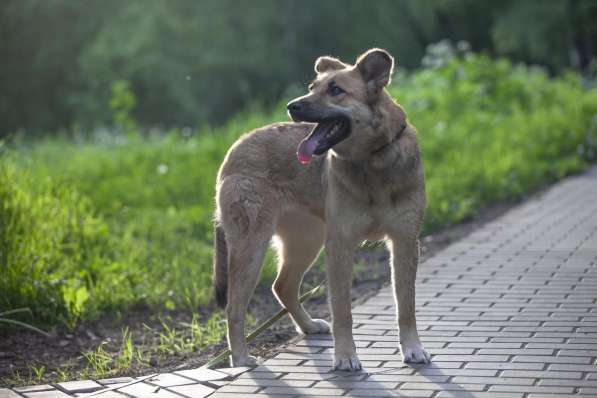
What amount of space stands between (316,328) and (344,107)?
5.62 ft

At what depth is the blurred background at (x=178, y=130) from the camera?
24.2 ft

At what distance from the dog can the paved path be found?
265 mm

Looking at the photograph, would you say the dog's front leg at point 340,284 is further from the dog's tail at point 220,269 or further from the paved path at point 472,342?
the dog's tail at point 220,269

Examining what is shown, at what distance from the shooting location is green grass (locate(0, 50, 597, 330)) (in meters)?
7.83

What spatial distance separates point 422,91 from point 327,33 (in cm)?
2303

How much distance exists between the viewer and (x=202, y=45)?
3866 cm

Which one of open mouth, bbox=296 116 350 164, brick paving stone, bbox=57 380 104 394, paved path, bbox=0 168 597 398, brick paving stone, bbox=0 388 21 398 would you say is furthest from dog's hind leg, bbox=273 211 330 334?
brick paving stone, bbox=0 388 21 398

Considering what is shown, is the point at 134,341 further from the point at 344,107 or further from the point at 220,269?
the point at 344,107

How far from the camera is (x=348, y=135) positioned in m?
5.35

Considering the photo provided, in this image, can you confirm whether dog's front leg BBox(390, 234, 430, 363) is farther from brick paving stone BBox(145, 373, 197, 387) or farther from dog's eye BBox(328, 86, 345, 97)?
brick paving stone BBox(145, 373, 197, 387)

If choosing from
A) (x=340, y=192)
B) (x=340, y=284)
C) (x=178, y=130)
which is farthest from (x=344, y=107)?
(x=178, y=130)

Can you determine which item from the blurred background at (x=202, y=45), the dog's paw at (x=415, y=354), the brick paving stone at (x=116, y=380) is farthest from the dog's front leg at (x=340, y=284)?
the blurred background at (x=202, y=45)

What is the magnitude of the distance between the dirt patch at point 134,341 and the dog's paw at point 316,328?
0.16m

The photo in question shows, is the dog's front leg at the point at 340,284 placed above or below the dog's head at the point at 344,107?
below
